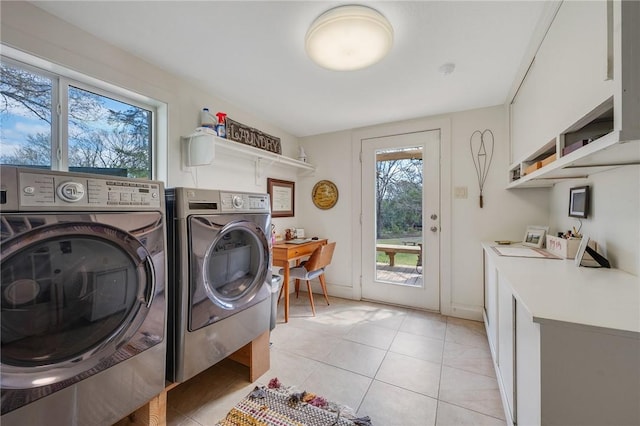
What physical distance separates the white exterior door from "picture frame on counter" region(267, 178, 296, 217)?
0.96 m

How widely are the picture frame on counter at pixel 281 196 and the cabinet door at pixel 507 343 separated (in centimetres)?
232

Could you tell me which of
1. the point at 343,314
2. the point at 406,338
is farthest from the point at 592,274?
the point at 343,314

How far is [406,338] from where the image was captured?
7.28ft

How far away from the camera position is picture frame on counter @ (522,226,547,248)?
2064mm

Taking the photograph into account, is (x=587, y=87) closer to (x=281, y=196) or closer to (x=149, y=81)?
(x=149, y=81)

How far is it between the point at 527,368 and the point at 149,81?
2645 millimetres

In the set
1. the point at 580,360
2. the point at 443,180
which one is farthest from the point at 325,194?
the point at 580,360

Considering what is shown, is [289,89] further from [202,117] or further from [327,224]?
[327,224]

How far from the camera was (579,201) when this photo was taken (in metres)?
1.60

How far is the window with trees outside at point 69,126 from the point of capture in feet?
4.38

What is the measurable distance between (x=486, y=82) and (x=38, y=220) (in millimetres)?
2795

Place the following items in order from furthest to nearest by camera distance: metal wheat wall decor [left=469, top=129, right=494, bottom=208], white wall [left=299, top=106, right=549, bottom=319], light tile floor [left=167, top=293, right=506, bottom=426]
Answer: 1. metal wheat wall decor [left=469, top=129, right=494, bottom=208]
2. white wall [left=299, top=106, right=549, bottom=319]
3. light tile floor [left=167, top=293, right=506, bottom=426]

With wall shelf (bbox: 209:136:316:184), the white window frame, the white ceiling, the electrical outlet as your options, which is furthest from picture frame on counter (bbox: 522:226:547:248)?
the white window frame

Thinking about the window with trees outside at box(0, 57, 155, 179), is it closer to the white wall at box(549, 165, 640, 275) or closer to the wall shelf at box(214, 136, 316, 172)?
the wall shelf at box(214, 136, 316, 172)
